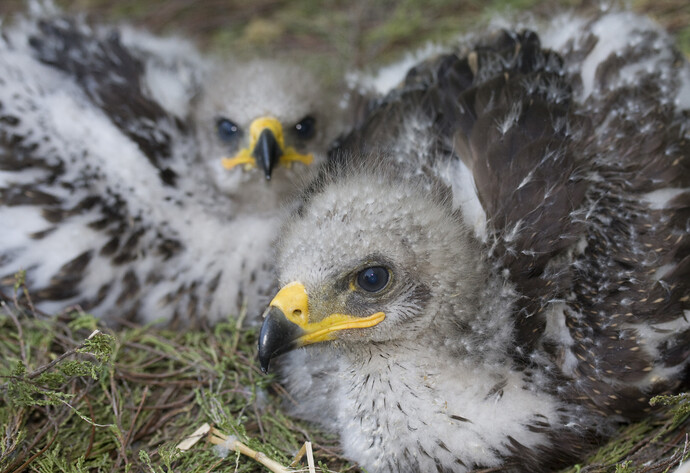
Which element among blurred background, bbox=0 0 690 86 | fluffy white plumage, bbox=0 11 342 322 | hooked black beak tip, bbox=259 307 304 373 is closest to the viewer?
hooked black beak tip, bbox=259 307 304 373

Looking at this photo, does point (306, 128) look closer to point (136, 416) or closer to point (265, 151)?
point (265, 151)

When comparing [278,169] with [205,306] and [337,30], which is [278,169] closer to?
[205,306]

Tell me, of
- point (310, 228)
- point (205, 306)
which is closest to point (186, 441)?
point (205, 306)

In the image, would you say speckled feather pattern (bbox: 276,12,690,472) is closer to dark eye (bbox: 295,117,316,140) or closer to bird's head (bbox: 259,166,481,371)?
bird's head (bbox: 259,166,481,371)

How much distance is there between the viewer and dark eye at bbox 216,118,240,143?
3.72 m

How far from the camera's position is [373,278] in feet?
7.80

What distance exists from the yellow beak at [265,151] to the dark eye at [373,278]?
125cm

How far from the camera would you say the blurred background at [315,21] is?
525 cm

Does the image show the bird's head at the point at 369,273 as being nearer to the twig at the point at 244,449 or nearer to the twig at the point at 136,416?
the twig at the point at 244,449

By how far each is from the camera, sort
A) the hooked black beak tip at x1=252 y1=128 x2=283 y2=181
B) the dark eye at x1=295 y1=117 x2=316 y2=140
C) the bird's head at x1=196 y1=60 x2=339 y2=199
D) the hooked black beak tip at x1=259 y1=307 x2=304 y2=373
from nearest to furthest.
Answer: the hooked black beak tip at x1=259 y1=307 x2=304 y2=373 → the hooked black beak tip at x1=252 y1=128 x2=283 y2=181 → the bird's head at x1=196 y1=60 x2=339 y2=199 → the dark eye at x1=295 y1=117 x2=316 y2=140

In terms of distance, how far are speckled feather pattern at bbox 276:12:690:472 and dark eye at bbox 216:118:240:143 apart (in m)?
1.15

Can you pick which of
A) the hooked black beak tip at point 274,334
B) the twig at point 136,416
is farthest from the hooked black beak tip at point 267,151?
the hooked black beak tip at point 274,334

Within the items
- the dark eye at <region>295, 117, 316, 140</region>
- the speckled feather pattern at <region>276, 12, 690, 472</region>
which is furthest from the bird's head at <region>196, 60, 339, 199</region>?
the speckled feather pattern at <region>276, 12, 690, 472</region>

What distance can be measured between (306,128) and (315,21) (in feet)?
7.44
